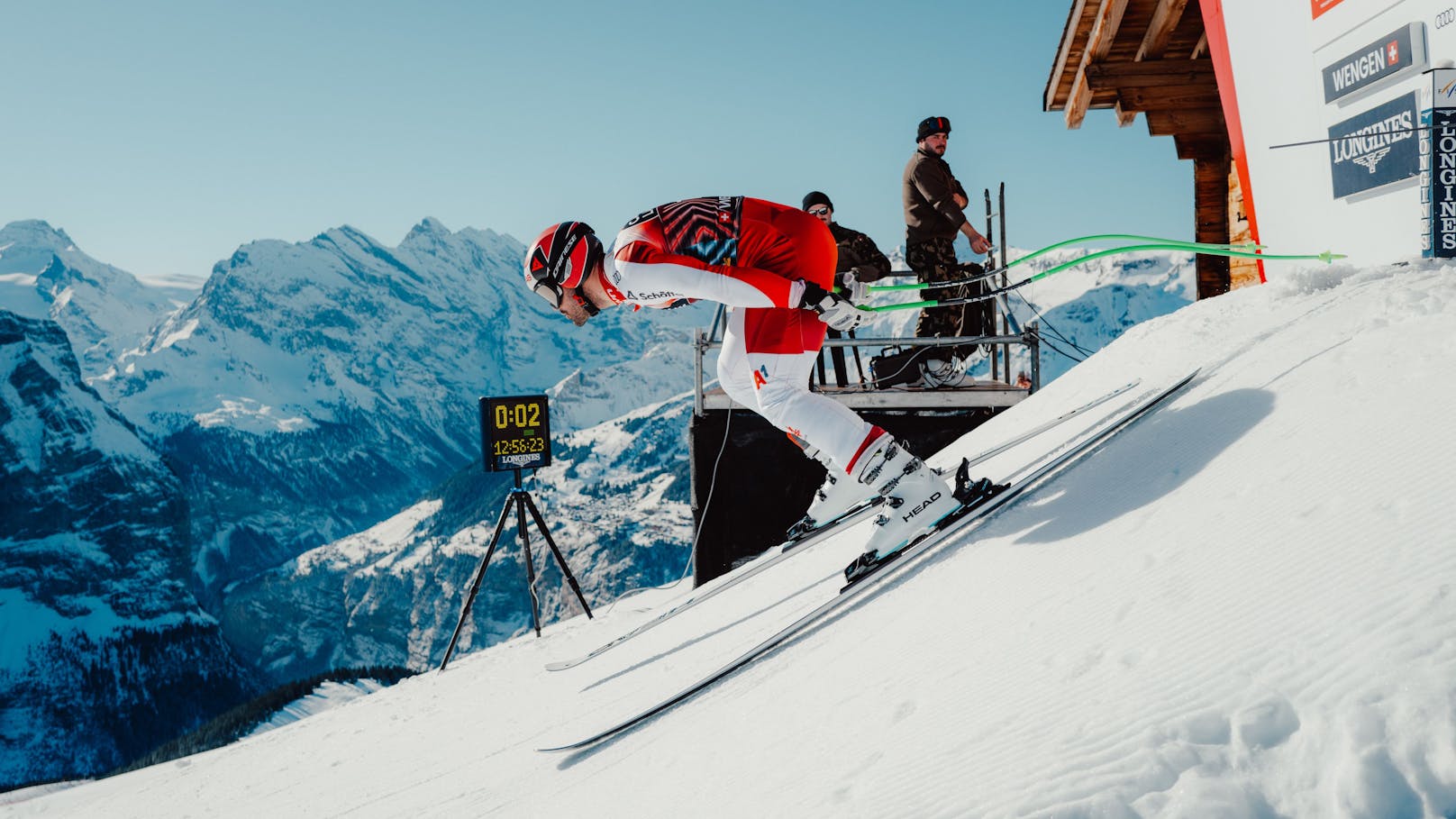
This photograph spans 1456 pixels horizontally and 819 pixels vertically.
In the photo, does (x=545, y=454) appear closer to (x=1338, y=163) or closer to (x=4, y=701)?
(x=1338, y=163)

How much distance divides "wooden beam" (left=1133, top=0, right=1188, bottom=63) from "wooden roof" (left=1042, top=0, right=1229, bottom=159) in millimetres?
12

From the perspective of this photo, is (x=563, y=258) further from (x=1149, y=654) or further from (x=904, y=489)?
(x=1149, y=654)

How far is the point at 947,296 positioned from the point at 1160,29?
302 centimetres

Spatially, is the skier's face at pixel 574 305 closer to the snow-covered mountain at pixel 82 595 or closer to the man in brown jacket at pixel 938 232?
the man in brown jacket at pixel 938 232

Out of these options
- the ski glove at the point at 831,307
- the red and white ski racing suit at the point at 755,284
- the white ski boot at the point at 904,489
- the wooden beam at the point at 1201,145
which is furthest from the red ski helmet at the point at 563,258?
the wooden beam at the point at 1201,145

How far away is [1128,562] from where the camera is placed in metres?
2.71

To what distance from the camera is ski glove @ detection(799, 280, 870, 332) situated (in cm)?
409

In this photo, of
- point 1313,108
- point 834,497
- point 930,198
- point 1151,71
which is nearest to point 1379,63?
point 1313,108

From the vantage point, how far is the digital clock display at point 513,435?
32.2 feet

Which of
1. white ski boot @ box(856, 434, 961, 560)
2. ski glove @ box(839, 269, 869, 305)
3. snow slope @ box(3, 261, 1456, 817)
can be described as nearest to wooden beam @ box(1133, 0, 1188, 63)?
snow slope @ box(3, 261, 1456, 817)

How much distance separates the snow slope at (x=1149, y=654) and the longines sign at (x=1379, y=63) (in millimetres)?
1116

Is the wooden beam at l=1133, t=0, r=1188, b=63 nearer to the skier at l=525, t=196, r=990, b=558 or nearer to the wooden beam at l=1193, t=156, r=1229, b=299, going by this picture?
the wooden beam at l=1193, t=156, r=1229, b=299

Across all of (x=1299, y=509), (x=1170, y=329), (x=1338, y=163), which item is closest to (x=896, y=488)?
(x=1299, y=509)

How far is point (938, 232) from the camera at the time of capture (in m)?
8.30
